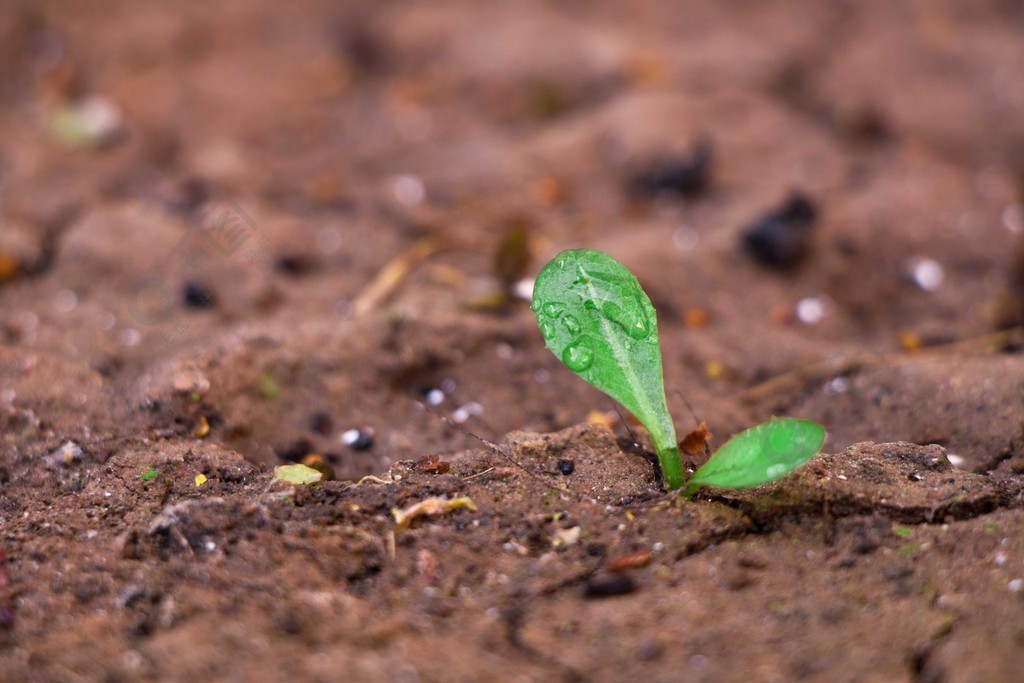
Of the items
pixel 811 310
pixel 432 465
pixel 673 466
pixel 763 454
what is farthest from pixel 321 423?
pixel 811 310

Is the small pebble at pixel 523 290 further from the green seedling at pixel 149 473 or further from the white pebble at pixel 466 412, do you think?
the green seedling at pixel 149 473

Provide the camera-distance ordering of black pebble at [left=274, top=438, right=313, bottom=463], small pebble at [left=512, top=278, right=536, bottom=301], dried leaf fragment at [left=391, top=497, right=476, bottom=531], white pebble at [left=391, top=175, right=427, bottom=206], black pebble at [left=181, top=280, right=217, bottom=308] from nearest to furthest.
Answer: dried leaf fragment at [left=391, top=497, right=476, bottom=531] < black pebble at [left=274, top=438, right=313, bottom=463] < small pebble at [left=512, top=278, right=536, bottom=301] < black pebble at [left=181, top=280, right=217, bottom=308] < white pebble at [left=391, top=175, right=427, bottom=206]

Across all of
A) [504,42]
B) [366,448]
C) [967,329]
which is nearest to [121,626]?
[366,448]

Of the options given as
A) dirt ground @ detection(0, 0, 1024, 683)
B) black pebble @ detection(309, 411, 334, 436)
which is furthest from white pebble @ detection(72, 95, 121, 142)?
black pebble @ detection(309, 411, 334, 436)

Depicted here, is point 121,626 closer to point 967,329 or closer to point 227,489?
point 227,489

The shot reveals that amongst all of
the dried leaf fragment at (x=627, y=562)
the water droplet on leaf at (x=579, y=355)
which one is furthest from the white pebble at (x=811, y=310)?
the dried leaf fragment at (x=627, y=562)

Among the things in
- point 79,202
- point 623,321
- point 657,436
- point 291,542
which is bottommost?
point 79,202

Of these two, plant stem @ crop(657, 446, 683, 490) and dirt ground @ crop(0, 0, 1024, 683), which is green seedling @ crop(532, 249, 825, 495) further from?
dirt ground @ crop(0, 0, 1024, 683)
